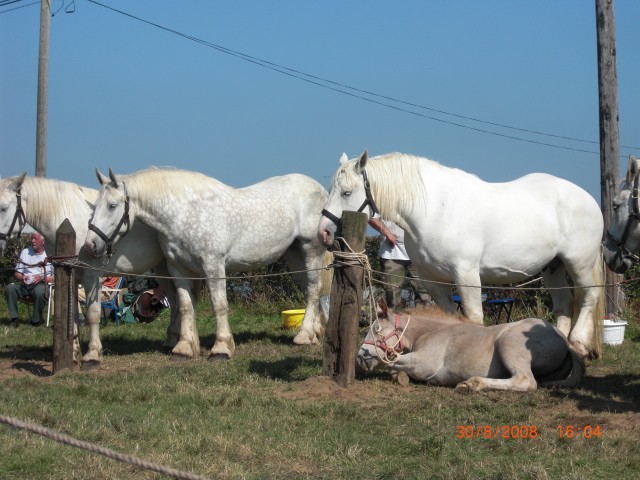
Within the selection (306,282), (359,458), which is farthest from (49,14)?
(359,458)

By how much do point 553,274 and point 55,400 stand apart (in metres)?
5.08

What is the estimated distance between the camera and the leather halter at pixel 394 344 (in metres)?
7.43

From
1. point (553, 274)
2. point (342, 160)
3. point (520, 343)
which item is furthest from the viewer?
point (553, 274)

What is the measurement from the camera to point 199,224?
9484mm

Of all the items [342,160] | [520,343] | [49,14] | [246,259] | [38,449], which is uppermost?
[49,14]

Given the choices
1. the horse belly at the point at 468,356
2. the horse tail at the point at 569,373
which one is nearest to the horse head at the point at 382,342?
the horse belly at the point at 468,356

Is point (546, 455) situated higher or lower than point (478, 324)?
lower

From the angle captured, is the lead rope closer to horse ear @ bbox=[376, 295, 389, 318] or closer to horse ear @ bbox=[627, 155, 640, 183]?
horse ear @ bbox=[376, 295, 389, 318]

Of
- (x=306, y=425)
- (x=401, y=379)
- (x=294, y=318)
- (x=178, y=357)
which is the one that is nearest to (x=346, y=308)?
(x=401, y=379)

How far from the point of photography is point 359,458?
201 inches

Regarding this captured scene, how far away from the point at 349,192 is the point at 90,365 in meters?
3.31

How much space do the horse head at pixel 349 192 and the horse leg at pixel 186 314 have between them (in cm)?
242

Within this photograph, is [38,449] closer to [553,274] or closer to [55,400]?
[55,400]

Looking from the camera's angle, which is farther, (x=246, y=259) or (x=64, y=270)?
(x=246, y=259)
